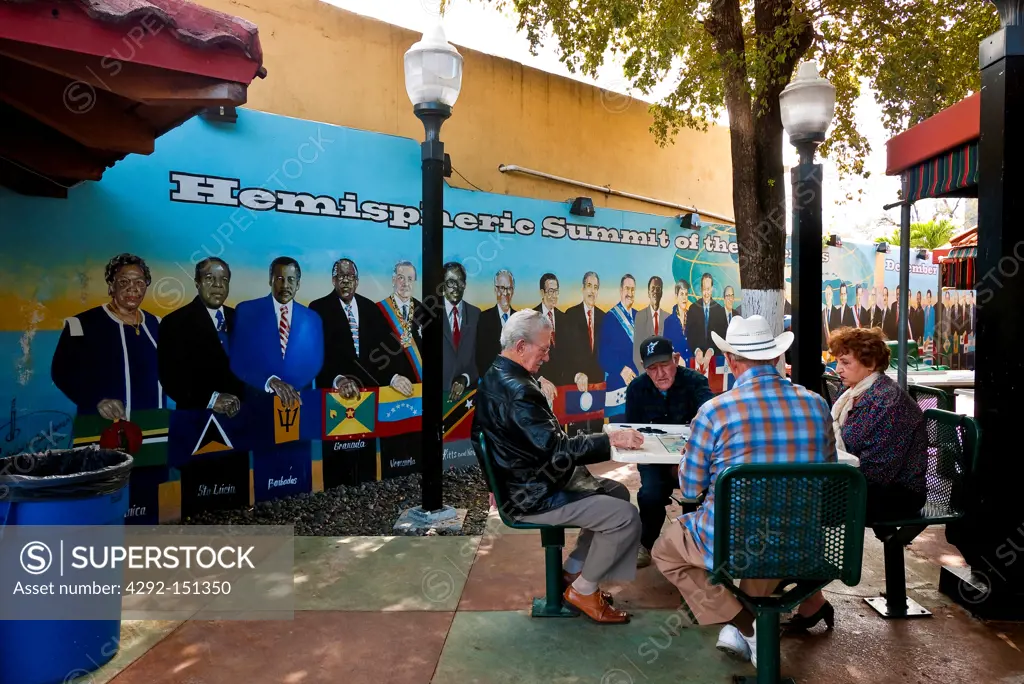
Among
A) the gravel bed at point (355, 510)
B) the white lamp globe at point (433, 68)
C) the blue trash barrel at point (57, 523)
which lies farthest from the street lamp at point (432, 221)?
the blue trash barrel at point (57, 523)

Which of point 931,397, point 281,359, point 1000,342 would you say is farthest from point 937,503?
point 281,359

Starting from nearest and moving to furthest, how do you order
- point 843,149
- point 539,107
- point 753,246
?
1. point 753,246
2. point 539,107
3. point 843,149

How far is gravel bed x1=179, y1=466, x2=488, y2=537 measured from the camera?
5.64 m

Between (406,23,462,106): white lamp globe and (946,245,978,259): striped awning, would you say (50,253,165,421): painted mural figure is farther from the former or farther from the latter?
(946,245,978,259): striped awning

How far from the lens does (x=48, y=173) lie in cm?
463

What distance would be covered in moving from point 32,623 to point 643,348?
3619 mm

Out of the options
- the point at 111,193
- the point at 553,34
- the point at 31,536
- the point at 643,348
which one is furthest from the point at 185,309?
the point at 553,34

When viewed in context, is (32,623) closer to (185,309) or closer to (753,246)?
(185,309)

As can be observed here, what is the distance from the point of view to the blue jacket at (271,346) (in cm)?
597

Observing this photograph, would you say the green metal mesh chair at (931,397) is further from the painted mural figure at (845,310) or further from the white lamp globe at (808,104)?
the painted mural figure at (845,310)

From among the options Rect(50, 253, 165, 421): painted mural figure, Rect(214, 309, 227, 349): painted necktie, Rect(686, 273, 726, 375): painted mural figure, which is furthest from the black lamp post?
Rect(686, 273, 726, 375): painted mural figure

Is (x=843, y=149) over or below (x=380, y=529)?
over

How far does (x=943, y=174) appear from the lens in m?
5.52

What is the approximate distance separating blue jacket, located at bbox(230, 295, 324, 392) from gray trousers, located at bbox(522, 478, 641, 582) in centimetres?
329
